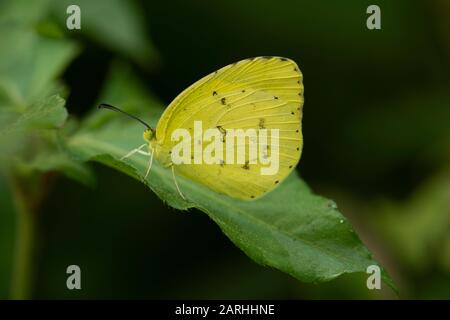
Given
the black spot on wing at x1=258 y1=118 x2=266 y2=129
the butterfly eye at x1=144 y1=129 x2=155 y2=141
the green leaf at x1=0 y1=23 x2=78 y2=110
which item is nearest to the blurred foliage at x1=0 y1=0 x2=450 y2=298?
the green leaf at x1=0 y1=23 x2=78 y2=110

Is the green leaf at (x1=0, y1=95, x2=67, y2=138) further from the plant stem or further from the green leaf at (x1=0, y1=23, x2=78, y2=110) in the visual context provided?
the green leaf at (x1=0, y1=23, x2=78, y2=110)

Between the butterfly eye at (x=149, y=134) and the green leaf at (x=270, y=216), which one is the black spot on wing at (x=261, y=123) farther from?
the butterfly eye at (x=149, y=134)

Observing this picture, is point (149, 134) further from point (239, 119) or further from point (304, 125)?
point (304, 125)

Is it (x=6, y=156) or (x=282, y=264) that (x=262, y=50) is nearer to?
(x=6, y=156)

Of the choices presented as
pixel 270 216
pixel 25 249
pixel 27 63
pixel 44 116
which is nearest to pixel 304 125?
pixel 27 63

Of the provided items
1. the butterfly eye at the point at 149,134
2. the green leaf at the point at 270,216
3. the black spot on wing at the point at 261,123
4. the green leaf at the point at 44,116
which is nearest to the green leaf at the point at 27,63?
the green leaf at the point at 270,216

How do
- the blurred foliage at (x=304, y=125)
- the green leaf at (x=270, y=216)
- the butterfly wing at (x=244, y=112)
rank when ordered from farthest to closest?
the blurred foliage at (x=304, y=125) → the butterfly wing at (x=244, y=112) → the green leaf at (x=270, y=216)
